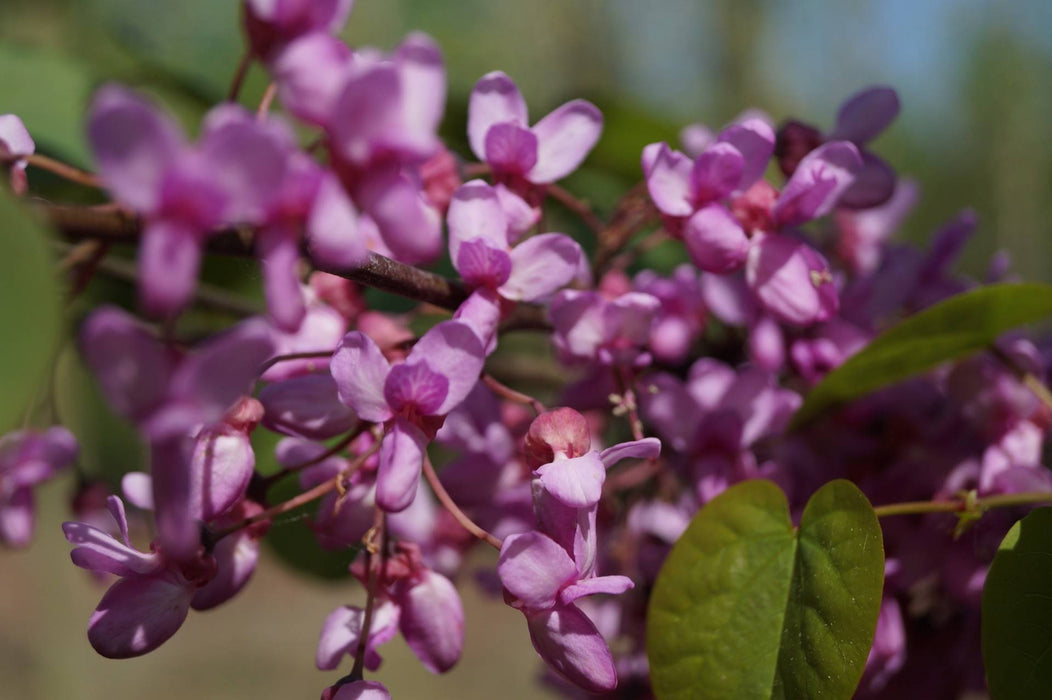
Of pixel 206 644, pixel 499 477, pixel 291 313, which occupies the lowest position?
pixel 206 644

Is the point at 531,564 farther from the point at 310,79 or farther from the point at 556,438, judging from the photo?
the point at 310,79

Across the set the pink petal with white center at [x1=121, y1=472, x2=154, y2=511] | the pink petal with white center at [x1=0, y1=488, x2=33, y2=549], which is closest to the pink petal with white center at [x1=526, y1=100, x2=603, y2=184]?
the pink petal with white center at [x1=121, y1=472, x2=154, y2=511]

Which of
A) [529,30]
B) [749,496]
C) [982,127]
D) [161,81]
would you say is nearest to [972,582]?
[749,496]

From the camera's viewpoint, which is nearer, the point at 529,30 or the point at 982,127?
the point at 529,30

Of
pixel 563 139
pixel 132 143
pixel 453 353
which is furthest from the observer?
pixel 563 139

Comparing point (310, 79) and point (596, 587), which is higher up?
point (310, 79)

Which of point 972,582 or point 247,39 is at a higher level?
point 247,39

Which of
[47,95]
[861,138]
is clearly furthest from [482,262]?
[47,95]

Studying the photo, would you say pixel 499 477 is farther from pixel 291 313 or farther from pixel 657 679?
pixel 291 313
